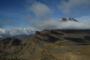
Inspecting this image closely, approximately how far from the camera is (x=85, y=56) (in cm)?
4662

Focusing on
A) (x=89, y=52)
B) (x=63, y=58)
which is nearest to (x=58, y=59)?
(x=63, y=58)

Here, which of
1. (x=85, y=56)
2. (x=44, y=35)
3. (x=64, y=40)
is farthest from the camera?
(x=44, y=35)

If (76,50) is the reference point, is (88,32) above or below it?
above

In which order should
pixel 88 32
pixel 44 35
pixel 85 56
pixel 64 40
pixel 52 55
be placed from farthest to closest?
1. pixel 44 35
2. pixel 64 40
3. pixel 52 55
4. pixel 88 32
5. pixel 85 56

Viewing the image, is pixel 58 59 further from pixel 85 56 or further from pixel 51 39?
pixel 51 39

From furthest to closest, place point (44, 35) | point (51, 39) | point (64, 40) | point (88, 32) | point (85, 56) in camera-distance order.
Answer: point (44, 35), point (51, 39), point (64, 40), point (88, 32), point (85, 56)

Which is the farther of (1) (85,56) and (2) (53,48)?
(2) (53,48)

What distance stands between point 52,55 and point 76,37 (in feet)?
27.7

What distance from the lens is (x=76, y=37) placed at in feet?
173

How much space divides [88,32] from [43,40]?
939 inches

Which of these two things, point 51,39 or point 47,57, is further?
point 51,39

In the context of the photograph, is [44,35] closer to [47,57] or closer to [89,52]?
[47,57]

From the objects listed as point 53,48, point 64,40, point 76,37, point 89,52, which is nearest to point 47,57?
point 53,48

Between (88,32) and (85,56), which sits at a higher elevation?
(88,32)
